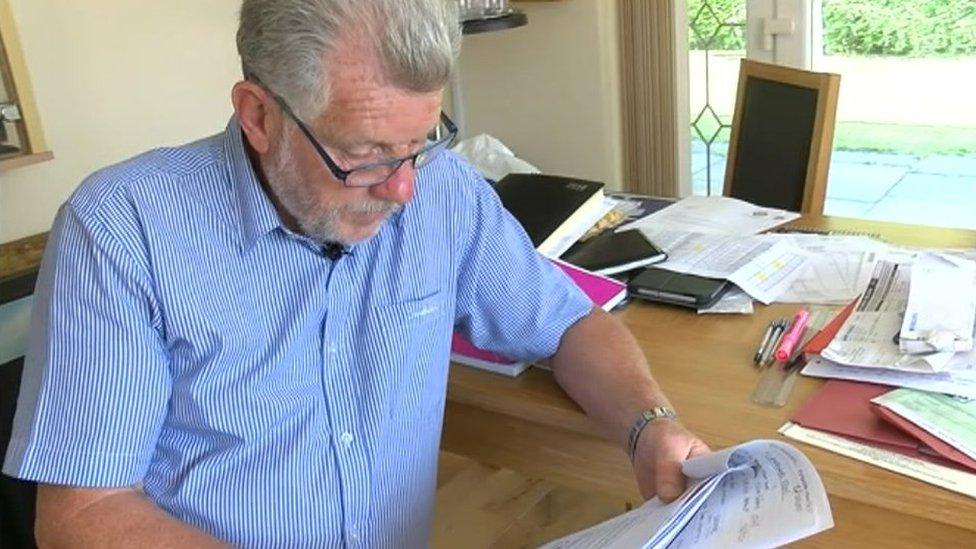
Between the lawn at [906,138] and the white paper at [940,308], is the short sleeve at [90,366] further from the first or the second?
the lawn at [906,138]

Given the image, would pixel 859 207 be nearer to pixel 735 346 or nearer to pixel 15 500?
pixel 735 346

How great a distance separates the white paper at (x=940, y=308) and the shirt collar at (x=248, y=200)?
0.72m

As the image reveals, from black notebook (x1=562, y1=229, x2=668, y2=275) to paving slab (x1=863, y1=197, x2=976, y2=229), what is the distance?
1.31m

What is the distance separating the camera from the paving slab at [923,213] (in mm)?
2686

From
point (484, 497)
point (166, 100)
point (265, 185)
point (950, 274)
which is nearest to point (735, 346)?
point (950, 274)

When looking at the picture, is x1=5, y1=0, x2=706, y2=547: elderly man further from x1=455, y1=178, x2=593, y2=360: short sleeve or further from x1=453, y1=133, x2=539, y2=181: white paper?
x1=453, y1=133, x2=539, y2=181: white paper

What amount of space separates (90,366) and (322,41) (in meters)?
0.38

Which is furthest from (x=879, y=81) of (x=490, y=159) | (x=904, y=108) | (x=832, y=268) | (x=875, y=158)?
(x=832, y=268)

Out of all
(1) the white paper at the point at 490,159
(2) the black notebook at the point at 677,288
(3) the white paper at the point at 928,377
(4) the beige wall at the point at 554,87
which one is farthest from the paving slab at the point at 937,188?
(3) the white paper at the point at 928,377

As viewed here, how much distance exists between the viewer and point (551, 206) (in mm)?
1681

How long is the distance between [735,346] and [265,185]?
0.63 meters

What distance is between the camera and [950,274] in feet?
4.26

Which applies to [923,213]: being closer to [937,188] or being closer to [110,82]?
[937,188]

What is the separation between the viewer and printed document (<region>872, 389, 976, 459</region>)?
1.01 m
